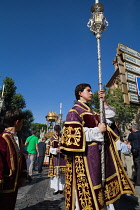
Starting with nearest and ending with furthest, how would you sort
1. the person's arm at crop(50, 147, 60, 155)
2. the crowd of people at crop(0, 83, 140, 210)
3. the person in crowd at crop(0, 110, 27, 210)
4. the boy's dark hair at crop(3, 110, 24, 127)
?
the person in crowd at crop(0, 110, 27, 210) → the crowd of people at crop(0, 83, 140, 210) → the boy's dark hair at crop(3, 110, 24, 127) → the person's arm at crop(50, 147, 60, 155)

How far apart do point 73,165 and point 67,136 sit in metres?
0.46

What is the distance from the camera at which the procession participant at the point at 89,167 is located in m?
2.29

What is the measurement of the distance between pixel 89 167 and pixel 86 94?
134 cm

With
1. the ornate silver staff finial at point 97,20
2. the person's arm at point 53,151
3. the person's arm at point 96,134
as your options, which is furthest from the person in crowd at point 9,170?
the person's arm at point 53,151

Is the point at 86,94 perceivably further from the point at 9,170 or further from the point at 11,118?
the point at 9,170

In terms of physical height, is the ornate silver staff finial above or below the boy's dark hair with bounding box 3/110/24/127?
above

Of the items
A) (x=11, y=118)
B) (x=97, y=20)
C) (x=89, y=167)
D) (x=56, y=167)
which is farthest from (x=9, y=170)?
(x=56, y=167)

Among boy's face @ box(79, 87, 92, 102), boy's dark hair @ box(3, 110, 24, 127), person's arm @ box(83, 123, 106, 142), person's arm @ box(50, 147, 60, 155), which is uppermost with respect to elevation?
boy's face @ box(79, 87, 92, 102)

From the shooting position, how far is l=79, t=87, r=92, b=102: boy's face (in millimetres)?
3119

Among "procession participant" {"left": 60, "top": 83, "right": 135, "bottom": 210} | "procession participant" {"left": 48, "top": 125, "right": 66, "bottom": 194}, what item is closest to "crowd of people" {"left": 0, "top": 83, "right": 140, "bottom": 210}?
"procession participant" {"left": 60, "top": 83, "right": 135, "bottom": 210}

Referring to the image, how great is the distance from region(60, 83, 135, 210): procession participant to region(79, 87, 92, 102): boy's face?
0.38m

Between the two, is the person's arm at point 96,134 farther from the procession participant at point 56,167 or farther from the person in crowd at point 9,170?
the procession participant at point 56,167

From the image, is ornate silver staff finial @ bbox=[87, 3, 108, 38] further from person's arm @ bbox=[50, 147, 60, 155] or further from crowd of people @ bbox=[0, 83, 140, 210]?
person's arm @ bbox=[50, 147, 60, 155]

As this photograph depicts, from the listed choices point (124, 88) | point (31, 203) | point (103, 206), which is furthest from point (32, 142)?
point (103, 206)
